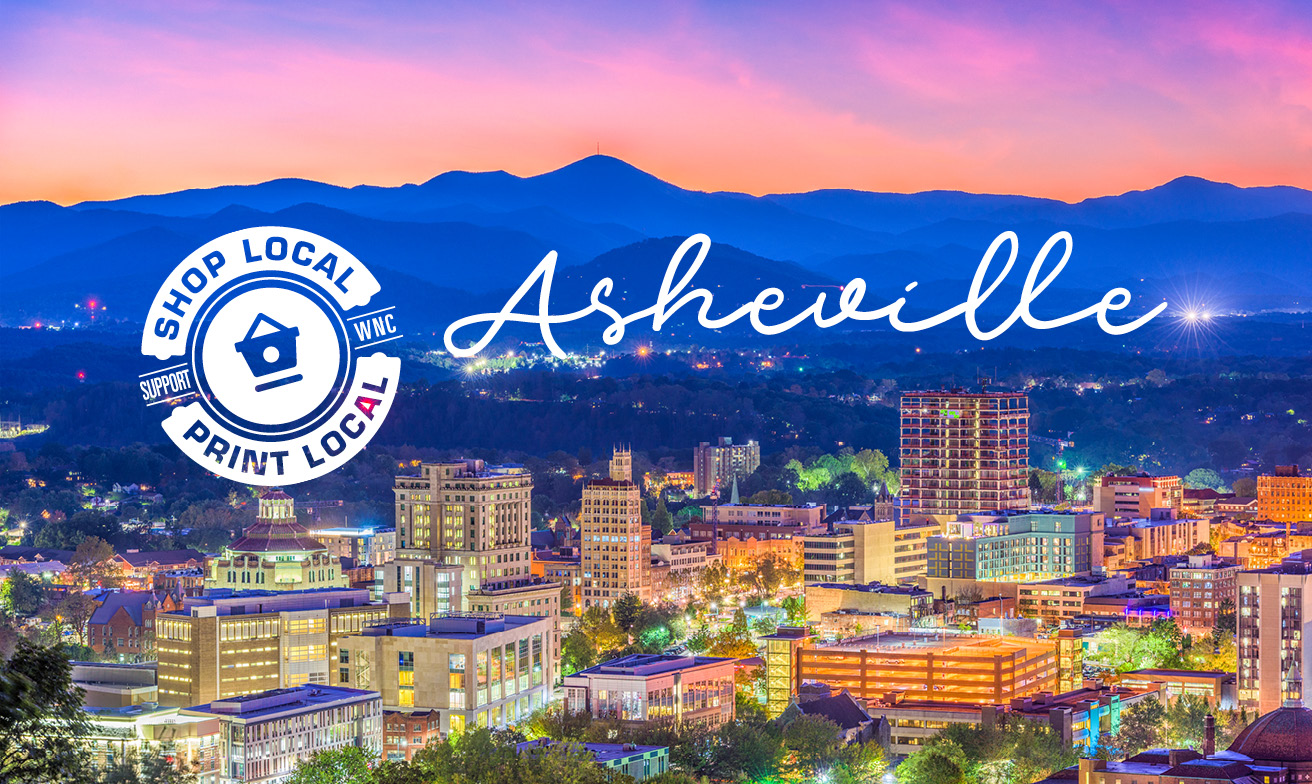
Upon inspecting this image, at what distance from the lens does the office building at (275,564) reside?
220ft

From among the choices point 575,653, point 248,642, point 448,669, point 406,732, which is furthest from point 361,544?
point 406,732

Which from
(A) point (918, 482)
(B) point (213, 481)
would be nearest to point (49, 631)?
(A) point (918, 482)

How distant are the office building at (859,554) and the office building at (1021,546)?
1.52 m

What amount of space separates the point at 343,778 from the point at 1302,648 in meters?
27.5

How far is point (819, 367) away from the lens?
655 ft

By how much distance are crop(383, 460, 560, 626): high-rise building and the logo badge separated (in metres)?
9.65

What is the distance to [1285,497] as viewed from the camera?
103500 millimetres

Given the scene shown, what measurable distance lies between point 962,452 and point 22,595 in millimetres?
42761

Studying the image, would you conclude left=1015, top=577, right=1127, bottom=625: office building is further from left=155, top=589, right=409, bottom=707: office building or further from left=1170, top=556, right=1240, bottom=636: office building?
left=155, top=589, right=409, bottom=707: office building

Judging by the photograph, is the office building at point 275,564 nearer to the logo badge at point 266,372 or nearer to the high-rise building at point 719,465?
the logo badge at point 266,372

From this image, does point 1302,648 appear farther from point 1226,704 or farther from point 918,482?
point 918,482

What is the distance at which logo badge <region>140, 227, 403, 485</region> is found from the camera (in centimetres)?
10050

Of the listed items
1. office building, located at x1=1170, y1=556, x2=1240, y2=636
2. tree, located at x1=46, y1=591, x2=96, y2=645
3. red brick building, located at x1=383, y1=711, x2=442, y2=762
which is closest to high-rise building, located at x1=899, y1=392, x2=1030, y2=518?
office building, located at x1=1170, y1=556, x2=1240, y2=636

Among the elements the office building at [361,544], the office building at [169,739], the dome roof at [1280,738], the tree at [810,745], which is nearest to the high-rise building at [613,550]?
the office building at [361,544]
